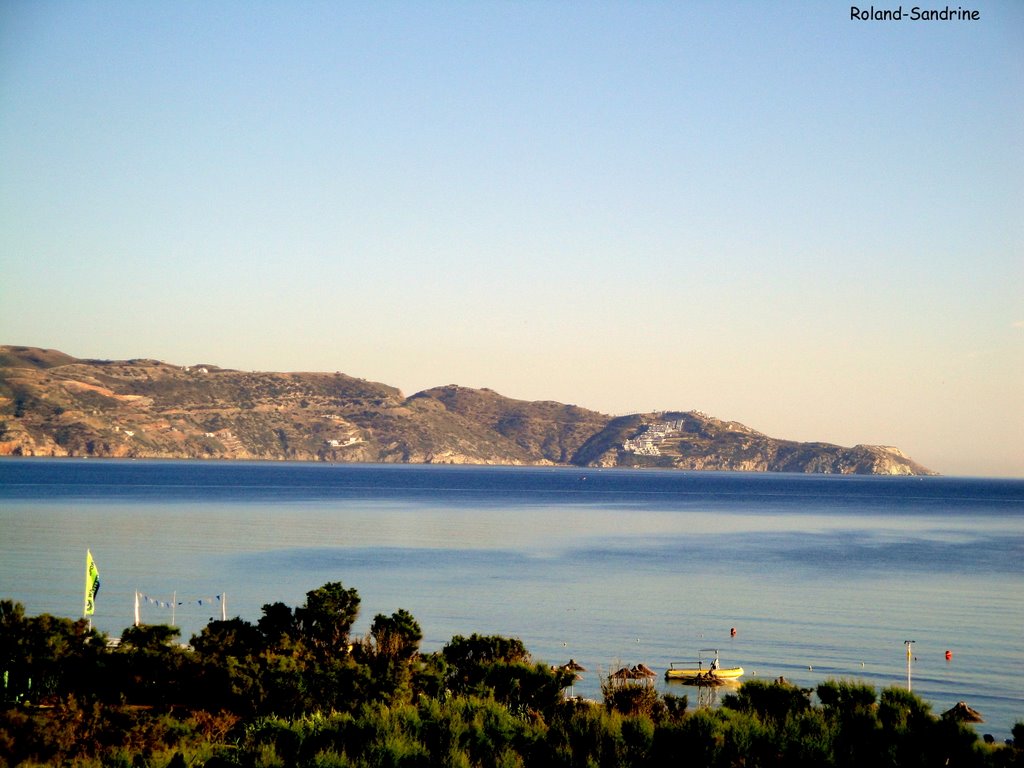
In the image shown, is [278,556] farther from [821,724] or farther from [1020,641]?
[821,724]

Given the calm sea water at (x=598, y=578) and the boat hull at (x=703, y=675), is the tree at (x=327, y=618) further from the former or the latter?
the boat hull at (x=703, y=675)

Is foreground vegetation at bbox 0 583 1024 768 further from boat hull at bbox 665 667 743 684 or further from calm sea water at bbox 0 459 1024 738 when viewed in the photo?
calm sea water at bbox 0 459 1024 738

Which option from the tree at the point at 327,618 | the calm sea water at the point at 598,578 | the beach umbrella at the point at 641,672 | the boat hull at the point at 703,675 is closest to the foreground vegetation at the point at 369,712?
the tree at the point at 327,618

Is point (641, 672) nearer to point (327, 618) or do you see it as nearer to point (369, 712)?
point (327, 618)

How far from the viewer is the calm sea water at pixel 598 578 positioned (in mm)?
43281

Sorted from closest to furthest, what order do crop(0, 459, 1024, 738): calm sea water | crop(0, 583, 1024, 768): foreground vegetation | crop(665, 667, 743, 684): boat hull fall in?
crop(0, 583, 1024, 768): foreground vegetation, crop(665, 667, 743, 684): boat hull, crop(0, 459, 1024, 738): calm sea water

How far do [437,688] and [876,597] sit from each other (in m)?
38.5

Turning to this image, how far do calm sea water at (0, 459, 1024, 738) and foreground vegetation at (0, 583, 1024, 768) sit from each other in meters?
9.57

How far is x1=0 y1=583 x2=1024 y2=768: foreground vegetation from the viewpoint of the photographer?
17359 mm

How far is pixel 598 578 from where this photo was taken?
64.6m

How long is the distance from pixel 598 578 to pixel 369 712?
152ft

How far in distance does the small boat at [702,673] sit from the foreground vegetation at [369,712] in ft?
29.3

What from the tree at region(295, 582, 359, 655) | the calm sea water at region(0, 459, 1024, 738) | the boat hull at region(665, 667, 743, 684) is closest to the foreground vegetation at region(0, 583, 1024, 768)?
the tree at region(295, 582, 359, 655)

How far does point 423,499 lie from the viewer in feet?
486
